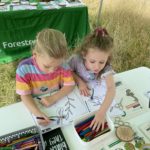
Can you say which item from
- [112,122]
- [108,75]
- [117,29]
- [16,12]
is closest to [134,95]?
[108,75]

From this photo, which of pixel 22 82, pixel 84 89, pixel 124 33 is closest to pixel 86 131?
pixel 84 89

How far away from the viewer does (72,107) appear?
107 centimetres

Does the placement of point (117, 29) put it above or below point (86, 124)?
below

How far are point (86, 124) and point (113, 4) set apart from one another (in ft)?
9.22

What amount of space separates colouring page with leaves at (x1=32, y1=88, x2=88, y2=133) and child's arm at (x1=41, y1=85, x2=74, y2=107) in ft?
0.05

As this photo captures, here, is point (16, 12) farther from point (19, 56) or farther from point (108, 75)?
point (108, 75)

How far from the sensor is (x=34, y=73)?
1.14 meters

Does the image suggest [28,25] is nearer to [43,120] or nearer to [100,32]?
[100,32]

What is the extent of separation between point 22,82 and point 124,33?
220cm

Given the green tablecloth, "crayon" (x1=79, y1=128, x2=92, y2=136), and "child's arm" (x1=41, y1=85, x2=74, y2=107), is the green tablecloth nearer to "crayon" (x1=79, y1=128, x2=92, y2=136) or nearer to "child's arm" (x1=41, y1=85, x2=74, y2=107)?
"child's arm" (x1=41, y1=85, x2=74, y2=107)

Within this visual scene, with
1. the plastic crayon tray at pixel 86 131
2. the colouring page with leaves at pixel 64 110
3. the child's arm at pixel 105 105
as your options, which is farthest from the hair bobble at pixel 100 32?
the plastic crayon tray at pixel 86 131

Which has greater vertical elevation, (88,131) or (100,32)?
(100,32)

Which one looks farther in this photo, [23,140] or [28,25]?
[28,25]

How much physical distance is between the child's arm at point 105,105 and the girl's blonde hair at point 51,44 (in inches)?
11.0
